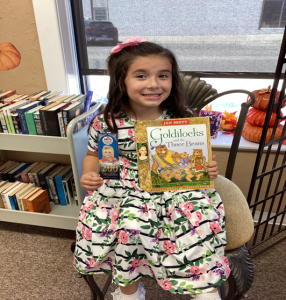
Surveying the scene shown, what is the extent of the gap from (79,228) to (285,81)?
93 cm

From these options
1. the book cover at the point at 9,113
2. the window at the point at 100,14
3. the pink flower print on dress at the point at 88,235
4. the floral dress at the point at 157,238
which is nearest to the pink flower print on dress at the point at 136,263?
the floral dress at the point at 157,238

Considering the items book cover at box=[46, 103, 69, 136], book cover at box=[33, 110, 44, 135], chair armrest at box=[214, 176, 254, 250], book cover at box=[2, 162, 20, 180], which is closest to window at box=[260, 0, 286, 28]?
chair armrest at box=[214, 176, 254, 250]

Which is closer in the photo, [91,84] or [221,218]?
[221,218]

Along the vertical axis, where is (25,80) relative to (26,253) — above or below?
above

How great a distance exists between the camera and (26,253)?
1.43 m

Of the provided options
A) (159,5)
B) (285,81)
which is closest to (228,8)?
(159,5)

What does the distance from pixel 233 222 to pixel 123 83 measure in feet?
2.11

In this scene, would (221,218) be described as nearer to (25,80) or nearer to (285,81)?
(285,81)

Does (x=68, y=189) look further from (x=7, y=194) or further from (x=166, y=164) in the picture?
(x=166, y=164)

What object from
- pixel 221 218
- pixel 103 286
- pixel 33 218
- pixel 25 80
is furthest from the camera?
pixel 25 80

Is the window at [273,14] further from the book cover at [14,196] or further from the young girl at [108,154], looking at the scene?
the book cover at [14,196]

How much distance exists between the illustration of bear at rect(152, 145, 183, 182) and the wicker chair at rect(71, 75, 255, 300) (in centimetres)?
24

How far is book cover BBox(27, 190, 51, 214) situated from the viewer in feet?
4.57

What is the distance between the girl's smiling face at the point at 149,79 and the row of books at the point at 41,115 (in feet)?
1.40
